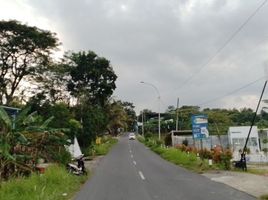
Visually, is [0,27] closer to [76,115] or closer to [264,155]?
[76,115]

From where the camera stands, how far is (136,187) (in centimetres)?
1658

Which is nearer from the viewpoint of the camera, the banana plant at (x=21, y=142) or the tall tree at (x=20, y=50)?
the banana plant at (x=21, y=142)

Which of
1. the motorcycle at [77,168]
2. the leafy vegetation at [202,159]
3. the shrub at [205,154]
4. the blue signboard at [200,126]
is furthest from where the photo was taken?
the blue signboard at [200,126]

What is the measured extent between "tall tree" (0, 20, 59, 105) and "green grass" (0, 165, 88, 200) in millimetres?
28152

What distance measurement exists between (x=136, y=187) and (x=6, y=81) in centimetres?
3199

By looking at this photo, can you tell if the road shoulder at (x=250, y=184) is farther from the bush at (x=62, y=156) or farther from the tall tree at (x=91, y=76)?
the tall tree at (x=91, y=76)

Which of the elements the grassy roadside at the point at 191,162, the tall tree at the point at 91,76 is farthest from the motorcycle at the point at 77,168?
the tall tree at the point at 91,76

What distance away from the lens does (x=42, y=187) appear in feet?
47.1

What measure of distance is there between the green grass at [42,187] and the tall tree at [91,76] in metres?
39.6

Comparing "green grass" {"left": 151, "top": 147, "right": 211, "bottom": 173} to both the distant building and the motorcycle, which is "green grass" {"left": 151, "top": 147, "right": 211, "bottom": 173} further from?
the distant building

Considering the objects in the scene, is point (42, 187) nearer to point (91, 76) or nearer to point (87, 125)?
point (87, 125)

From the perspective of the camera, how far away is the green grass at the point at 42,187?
1253 cm

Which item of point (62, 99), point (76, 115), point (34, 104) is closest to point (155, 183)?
point (76, 115)

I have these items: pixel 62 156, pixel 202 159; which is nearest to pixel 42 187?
pixel 62 156
